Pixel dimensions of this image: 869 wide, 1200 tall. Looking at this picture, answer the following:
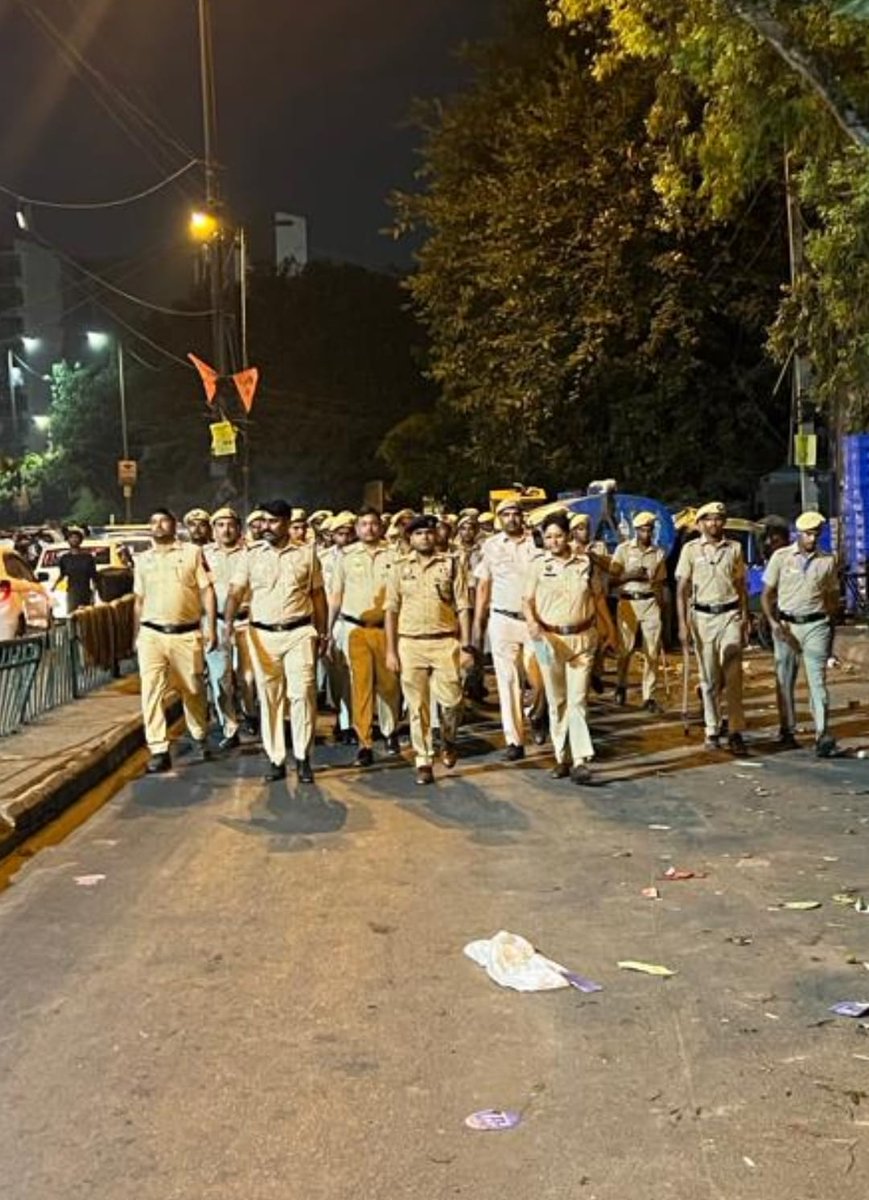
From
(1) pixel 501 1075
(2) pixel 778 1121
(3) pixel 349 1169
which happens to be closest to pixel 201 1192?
(3) pixel 349 1169

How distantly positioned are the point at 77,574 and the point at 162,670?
9.28 meters

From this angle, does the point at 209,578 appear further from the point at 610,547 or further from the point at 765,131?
the point at 610,547

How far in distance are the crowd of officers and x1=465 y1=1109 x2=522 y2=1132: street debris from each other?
5.63 metres

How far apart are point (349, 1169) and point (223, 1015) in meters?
1.43

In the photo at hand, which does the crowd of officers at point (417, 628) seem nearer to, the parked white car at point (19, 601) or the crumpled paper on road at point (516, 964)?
the parked white car at point (19, 601)

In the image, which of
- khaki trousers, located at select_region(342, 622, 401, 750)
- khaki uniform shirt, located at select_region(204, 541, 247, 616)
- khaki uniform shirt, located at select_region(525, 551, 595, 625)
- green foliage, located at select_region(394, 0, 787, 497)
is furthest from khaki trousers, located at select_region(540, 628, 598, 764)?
Result: green foliage, located at select_region(394, 0, 787, 497)

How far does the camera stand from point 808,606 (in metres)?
10.8

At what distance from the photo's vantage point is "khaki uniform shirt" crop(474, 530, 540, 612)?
37.4 ft

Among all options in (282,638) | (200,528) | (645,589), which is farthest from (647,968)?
(200,528)

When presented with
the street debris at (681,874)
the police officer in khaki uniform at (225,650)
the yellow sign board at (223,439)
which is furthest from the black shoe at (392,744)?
the yellow sign board at (223,439)

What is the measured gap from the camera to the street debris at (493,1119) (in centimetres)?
426

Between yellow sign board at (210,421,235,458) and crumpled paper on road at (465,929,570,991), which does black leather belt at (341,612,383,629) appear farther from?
yellow sign board at (210,421,235,458)

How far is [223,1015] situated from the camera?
530cm

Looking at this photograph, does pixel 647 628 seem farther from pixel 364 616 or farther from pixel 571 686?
pixel 571 686
